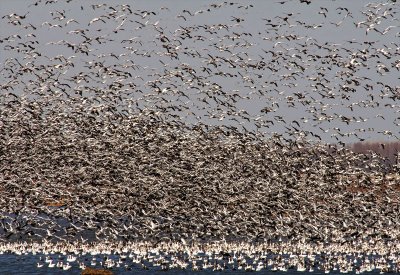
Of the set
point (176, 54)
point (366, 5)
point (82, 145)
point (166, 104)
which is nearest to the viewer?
point (366, 5)

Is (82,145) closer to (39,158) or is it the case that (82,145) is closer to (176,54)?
(39,158)

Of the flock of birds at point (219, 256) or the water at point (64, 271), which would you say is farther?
the flock of birds at point (219, 256)

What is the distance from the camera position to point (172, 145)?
81.3 meters

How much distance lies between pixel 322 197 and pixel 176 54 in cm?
3718

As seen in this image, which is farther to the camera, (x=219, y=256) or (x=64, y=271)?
(x=219, y=256)

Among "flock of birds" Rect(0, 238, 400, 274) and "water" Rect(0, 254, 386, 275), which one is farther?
"flock of birds" Rect(0, 238, 400, 274)

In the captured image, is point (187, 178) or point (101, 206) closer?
point (101, 206)

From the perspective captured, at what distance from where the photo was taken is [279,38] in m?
63.5

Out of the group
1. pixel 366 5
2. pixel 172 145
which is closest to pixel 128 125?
pixel 172 145

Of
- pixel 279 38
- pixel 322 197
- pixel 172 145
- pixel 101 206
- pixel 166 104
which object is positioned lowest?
pixel 322 197

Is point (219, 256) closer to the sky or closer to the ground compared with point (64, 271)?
closer to the ground

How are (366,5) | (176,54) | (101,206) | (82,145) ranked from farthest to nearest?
(82,145) < (101,206) < (176,54) < (366,5)

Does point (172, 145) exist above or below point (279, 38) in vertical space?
below

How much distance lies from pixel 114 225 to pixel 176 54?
22.4 meters
